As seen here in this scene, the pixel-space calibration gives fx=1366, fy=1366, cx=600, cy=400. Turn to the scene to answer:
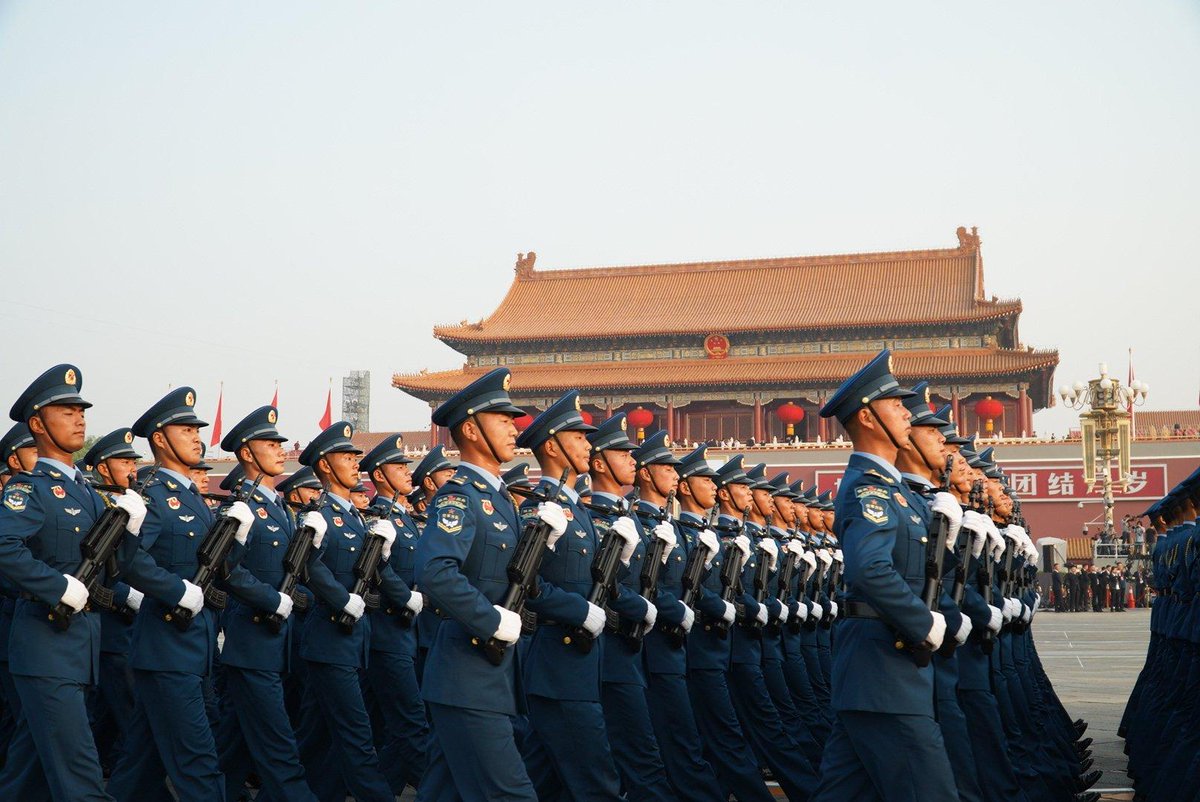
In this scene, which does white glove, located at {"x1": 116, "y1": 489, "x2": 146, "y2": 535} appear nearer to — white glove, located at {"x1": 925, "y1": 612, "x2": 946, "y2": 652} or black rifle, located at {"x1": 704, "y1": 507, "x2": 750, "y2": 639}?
black rifle, located at {"x1": 704, "y1": 507, "x2": 750, "y2": 639}

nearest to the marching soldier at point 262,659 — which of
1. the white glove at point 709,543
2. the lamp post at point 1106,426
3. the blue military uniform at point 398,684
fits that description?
the blue military uniform at point 398,684

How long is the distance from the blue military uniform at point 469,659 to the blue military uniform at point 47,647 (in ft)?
4.33

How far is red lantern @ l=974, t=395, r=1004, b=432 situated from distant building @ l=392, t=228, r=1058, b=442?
0.24 metres

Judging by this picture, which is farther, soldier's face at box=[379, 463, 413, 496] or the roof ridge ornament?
the roof ridge ornament

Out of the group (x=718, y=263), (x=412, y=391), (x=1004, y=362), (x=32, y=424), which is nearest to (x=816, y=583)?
(x=32, y=424)

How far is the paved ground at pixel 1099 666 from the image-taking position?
870 cm

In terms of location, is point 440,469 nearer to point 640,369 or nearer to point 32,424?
point 32,424

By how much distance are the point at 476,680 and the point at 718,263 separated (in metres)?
38.4

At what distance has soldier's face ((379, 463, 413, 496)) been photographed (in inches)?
315

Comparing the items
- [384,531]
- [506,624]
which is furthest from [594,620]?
[384,531]

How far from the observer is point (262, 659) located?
5.71 metres

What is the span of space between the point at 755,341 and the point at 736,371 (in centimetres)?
151

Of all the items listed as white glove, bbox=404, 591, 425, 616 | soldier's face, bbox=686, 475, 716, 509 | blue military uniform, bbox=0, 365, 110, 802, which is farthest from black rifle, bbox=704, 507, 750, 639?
blue military uniform, bbox=0, 365, 110, 802

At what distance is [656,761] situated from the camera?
535 centimetres
